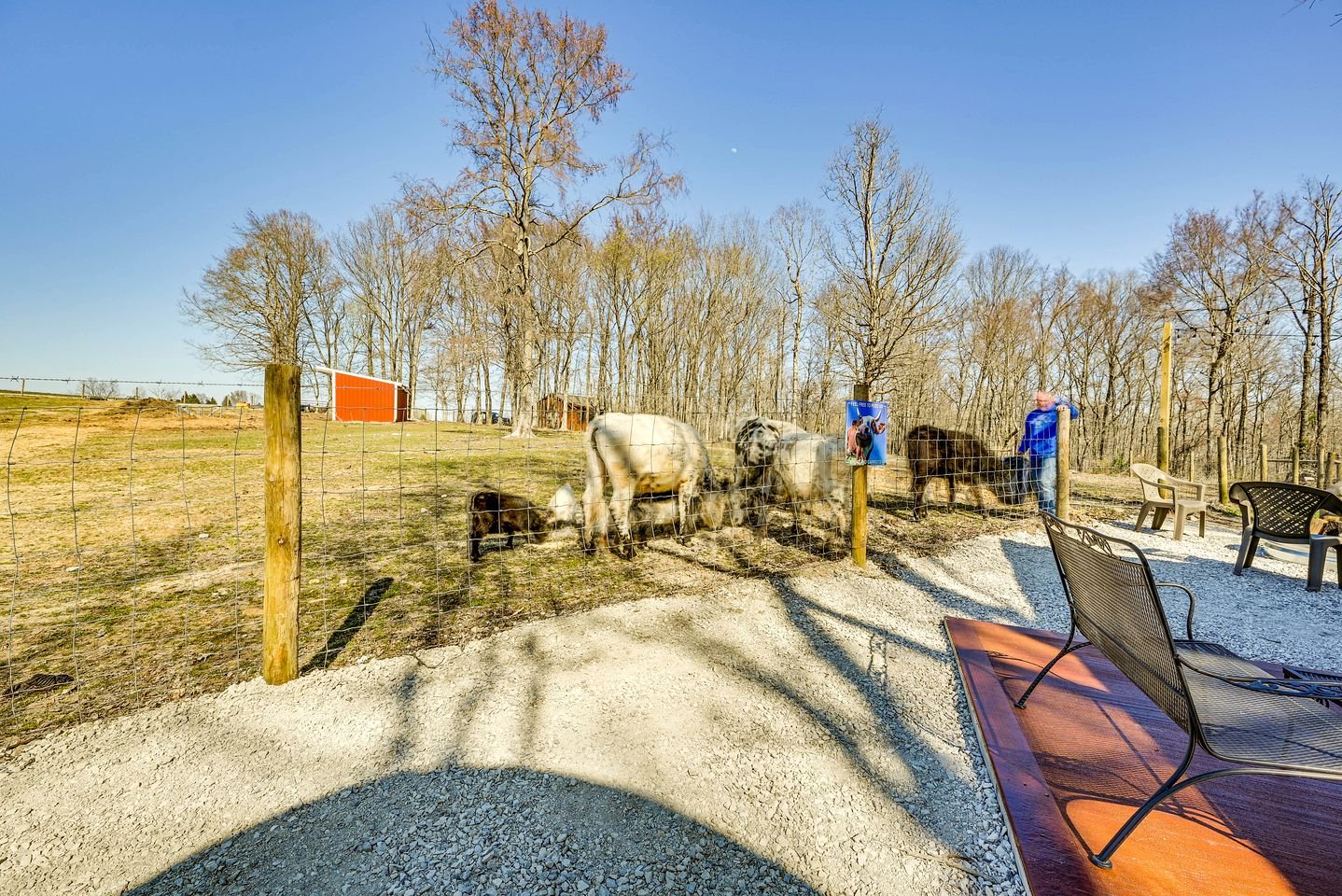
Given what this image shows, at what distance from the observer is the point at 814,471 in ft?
21.0

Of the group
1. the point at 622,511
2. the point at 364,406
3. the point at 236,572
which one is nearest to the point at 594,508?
the point at 622,511

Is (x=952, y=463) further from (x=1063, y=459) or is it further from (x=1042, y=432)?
(x=1063, y=459)

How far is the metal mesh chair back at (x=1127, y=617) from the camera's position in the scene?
166 cm

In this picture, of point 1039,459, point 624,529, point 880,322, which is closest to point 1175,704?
point 624,529

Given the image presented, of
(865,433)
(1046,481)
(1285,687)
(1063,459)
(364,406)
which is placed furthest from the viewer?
(1046,481)

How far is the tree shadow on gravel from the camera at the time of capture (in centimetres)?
171

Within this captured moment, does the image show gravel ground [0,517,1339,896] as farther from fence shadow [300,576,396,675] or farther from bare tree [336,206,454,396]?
bare tree [336,206,454,396]

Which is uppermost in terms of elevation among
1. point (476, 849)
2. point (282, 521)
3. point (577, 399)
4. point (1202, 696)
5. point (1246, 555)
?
point (577, 399)

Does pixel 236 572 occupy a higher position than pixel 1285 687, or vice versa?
pixel 1285 687

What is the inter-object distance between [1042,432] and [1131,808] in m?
6.56

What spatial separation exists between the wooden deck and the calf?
4.52m

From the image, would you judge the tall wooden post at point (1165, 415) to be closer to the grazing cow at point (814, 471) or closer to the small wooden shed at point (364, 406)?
the grazing cow at point (814, 471)

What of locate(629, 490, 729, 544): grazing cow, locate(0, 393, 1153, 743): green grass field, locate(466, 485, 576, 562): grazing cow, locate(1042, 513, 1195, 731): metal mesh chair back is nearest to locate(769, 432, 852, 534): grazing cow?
locate(0, 393, 1153, 743): green grass field

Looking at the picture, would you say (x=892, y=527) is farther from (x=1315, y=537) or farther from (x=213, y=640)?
(x=213, y=640)
